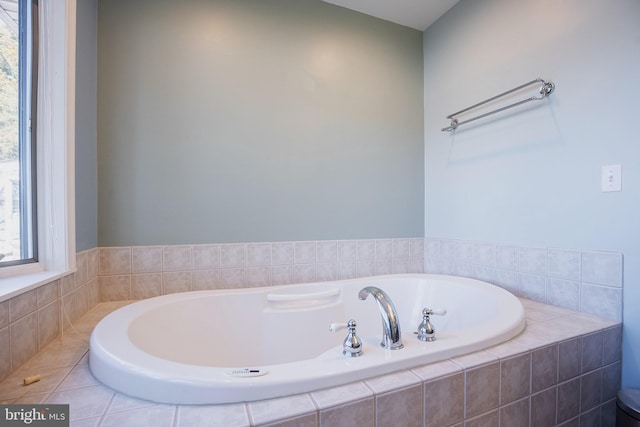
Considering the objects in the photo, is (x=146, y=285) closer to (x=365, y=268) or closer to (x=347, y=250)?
(x=347, y=250)

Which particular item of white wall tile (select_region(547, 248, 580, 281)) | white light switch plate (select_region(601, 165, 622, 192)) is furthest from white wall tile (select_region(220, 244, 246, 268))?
white light switch plate (select_region(601, 165, 622, 192))

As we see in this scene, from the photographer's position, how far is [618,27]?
3.82 feet

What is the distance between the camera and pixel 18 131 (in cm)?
106

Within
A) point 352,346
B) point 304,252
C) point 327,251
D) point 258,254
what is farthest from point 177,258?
point 352,346

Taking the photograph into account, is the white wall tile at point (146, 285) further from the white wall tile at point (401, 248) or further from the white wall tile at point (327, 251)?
the white wall tile at point (401, 248)

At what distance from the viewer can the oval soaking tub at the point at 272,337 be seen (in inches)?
27.0

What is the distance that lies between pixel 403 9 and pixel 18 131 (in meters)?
2.28

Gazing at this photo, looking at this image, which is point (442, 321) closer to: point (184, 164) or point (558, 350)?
point (558, 350)

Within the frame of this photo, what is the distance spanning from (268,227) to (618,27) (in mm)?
1919

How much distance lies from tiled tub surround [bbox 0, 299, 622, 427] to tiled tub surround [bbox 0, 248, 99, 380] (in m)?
0.04

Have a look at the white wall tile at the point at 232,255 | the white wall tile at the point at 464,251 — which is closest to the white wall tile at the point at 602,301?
the white wall tile at the point at 464,251

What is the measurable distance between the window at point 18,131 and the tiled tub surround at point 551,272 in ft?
7.50

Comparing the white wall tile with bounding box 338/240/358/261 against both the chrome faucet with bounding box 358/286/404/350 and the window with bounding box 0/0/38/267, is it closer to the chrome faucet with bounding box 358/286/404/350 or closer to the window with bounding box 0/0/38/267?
the chrome faucet with bounding box 358/286/404/350

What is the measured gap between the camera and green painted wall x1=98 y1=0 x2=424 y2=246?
1.50 meters
